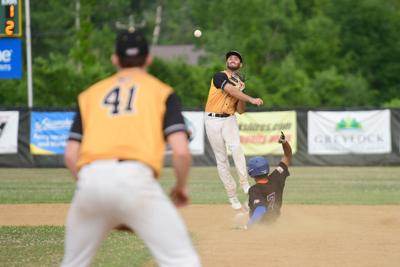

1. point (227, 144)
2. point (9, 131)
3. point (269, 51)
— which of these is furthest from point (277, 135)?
point (269, 51)

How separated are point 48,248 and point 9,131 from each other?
16069mm

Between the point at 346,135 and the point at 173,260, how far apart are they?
21.1 m

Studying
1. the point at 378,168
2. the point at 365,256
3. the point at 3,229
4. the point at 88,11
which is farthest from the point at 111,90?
the point at 88,11

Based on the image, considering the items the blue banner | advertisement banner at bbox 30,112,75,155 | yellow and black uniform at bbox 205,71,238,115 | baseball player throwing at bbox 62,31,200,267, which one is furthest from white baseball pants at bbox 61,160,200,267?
advertisement banner at bbox 30,112,75,155

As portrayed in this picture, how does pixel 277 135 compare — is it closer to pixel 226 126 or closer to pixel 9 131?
pixel 9 131

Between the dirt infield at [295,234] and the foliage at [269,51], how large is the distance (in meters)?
20.9

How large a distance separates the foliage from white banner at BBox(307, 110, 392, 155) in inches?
407

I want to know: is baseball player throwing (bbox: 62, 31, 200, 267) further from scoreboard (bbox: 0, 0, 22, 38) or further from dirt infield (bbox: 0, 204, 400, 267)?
scoreboard (bbox: 0, 0, 22, 38)

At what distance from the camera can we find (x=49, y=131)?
25.5 m

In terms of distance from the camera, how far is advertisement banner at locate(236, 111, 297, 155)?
25.9 metres

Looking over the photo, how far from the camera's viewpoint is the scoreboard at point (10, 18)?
877 inches

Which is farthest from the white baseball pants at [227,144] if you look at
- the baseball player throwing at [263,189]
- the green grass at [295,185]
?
the green grass at [295,185]

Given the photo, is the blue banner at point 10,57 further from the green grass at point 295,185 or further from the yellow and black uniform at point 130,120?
the yellow and black uniform at point 130,120

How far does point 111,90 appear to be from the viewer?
5.61 meters
